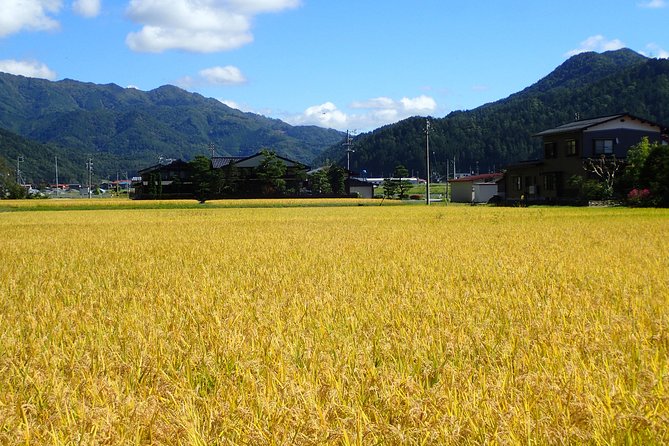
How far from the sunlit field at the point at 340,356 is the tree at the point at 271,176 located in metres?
67.7

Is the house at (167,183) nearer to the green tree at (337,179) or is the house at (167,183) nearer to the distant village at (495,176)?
the distant village at (495,176)

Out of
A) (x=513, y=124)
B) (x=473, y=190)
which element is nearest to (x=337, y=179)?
(x=473, y=190)

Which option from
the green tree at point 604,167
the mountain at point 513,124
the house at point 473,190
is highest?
the mountain at point 513,124

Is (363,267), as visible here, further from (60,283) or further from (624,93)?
(624,93)

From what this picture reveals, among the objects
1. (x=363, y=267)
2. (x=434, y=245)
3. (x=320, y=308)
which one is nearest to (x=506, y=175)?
(x=434, y=245)

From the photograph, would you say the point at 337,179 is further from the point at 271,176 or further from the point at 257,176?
the point at 257,176

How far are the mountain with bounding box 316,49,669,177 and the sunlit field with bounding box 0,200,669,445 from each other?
107 m

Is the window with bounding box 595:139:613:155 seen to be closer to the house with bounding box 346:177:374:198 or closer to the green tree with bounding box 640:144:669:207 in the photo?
the green tree with bounding box 640:144:669:207

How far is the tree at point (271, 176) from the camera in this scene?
3036 inches

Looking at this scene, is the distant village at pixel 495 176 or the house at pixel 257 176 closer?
the distant village at pixel 495 176

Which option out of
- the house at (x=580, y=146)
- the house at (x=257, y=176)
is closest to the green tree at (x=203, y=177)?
the house at (x=257, y=176)

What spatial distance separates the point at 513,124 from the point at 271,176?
8724 cm

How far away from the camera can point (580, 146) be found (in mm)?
49188

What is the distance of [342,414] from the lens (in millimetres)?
3051
